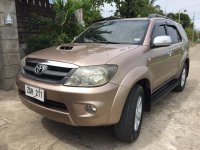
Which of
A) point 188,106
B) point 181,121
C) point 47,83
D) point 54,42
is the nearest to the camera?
point 47,83

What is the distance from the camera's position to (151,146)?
10.5 feet

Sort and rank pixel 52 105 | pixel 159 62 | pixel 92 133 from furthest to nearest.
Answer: pixel 159 62 → pixel 92 133 → pixel 52 105

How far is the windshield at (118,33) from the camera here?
12.7 feet

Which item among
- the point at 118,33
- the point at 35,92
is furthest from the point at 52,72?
the point at 118,33

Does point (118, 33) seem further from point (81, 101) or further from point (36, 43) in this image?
point (36, 43)

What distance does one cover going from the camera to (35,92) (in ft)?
9.98

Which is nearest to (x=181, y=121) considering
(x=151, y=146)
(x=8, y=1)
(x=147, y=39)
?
(x=151, y=146)

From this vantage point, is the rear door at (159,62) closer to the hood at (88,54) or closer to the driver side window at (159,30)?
the driver side window at (159,30)

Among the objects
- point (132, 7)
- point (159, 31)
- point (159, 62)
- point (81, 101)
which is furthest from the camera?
point (132, 7)

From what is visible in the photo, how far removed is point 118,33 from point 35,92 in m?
1.69

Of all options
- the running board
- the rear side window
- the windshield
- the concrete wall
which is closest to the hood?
the windshield

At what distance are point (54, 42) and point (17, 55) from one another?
130 centimetres

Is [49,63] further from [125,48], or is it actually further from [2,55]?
[2,55]

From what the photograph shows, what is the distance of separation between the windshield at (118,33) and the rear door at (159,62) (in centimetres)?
23
